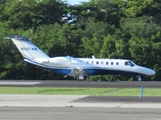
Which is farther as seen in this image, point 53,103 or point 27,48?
point 27,48

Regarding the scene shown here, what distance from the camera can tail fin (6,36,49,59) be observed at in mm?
53406

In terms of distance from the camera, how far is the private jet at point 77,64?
2041 inches

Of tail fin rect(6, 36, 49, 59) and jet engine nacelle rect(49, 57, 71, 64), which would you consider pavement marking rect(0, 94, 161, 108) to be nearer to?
jet engine nacelle rect(49, 57, 71, 64)

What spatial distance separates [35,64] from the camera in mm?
53719

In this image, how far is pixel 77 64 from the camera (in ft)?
174

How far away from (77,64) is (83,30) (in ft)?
33.5

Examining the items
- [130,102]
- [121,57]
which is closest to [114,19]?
[121,57]
